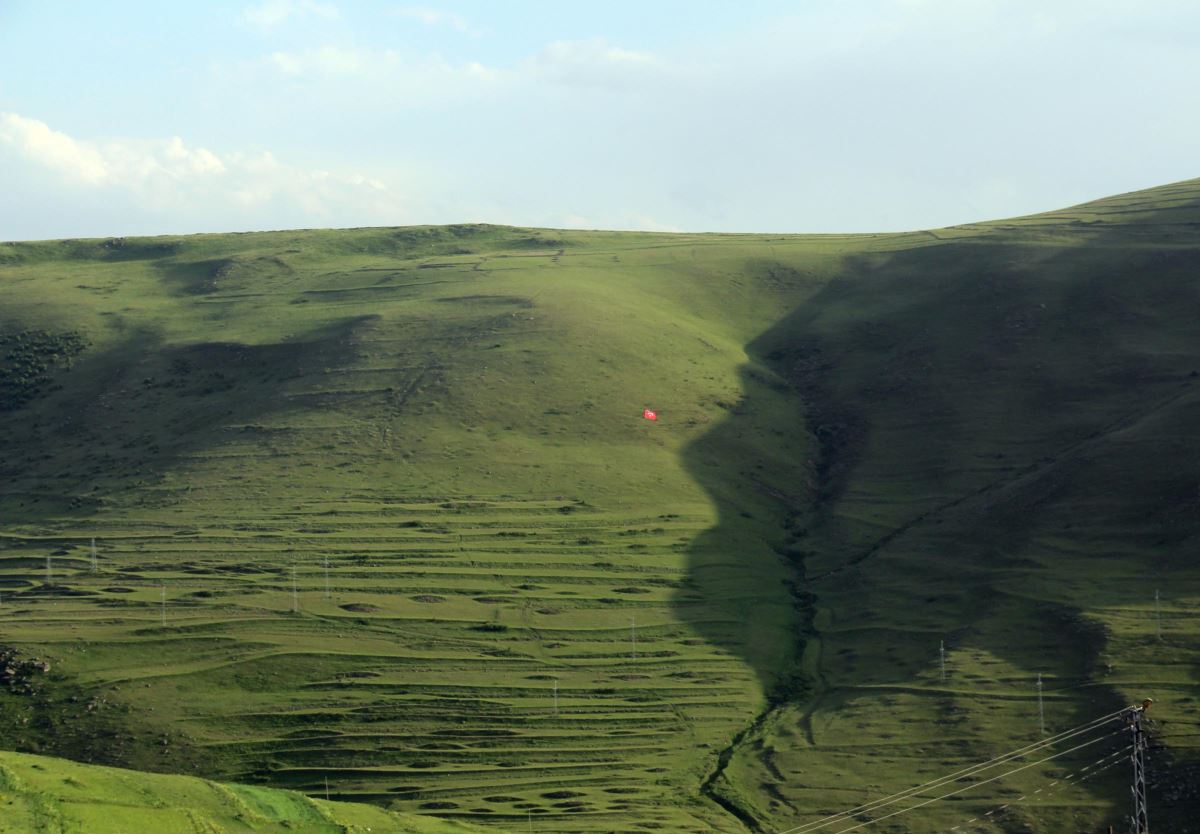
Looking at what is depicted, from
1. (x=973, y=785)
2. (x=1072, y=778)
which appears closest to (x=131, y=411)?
(x=973, y=785)

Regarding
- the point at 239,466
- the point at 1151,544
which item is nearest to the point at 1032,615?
the point at 1151,544

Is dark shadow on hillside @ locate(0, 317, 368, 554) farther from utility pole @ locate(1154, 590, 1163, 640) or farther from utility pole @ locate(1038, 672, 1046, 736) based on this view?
utility pole @ locate(1154, 590, 1163, 640)

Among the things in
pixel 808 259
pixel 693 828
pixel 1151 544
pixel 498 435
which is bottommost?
pixel 693 828

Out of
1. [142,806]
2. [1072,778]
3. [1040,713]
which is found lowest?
[1072,778]

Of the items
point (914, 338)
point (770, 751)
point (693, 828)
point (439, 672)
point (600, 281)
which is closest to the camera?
point (693, 828)

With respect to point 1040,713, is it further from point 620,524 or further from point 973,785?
point 620,524

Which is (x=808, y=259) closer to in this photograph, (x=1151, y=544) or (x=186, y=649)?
(x=1151, y=544)
